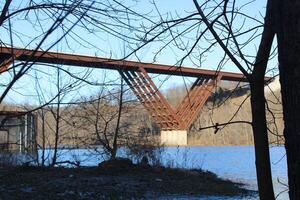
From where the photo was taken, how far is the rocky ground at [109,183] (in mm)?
7867

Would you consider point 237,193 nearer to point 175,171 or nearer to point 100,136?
point 175,171

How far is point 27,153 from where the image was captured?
12688 millimetres

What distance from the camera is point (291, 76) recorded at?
1921 millimetres

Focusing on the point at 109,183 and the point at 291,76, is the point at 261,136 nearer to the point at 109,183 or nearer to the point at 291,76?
the point at 291,76

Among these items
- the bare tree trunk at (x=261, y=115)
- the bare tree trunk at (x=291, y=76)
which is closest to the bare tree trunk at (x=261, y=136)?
the bare tree trunk at (x=261, y=115)

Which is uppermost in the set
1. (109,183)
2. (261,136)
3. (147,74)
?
(147,74)

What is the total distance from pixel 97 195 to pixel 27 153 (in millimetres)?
5306

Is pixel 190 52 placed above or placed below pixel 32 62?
above

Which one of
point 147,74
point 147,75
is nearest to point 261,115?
point 147,75

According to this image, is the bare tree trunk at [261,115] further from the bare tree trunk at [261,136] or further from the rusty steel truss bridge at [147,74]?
the rusty steel truss bridge at [147,74]

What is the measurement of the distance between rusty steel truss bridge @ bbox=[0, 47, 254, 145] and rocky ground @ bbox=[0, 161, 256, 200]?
1528 millimetres

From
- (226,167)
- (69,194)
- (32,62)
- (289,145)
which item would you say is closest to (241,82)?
(289,145)

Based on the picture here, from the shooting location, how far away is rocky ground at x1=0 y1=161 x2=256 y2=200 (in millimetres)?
7867

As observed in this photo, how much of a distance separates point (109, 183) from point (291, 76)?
788cm
